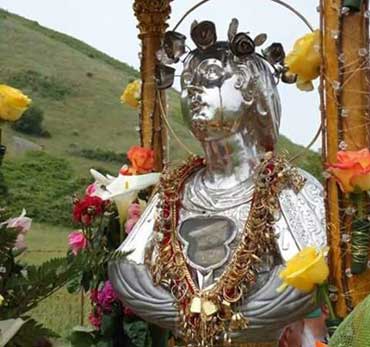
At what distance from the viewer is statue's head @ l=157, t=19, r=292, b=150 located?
2.93 m

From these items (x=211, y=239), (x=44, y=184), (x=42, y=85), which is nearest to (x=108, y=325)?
(x=211, y=239)

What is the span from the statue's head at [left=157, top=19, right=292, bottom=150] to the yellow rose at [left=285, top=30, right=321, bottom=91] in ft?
0.82

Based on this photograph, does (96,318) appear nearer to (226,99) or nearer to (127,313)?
(127,313)

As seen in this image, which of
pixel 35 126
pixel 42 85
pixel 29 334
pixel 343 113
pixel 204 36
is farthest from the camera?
pixel 42 85

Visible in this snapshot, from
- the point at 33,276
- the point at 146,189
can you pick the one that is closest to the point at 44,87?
the point at 146,189

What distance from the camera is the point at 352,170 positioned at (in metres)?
2.33

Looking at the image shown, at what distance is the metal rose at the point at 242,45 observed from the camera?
294 cm

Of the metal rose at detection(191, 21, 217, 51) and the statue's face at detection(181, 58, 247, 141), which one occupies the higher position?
the metal rose at detection(191, 21, 217, 51)

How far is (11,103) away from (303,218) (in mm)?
925

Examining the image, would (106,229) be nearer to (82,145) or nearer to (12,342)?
(12,342)

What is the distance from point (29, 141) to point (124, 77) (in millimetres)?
5387

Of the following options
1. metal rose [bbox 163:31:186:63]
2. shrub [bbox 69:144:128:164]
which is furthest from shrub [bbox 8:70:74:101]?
metal rose [bbox 163:31:186:63]

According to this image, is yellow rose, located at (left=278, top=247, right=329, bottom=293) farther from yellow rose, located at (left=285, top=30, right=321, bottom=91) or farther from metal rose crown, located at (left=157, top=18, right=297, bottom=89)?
metal rose crown, located at (left=157, top=18, right=297, bottom=89)

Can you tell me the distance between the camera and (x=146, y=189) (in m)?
3.34
